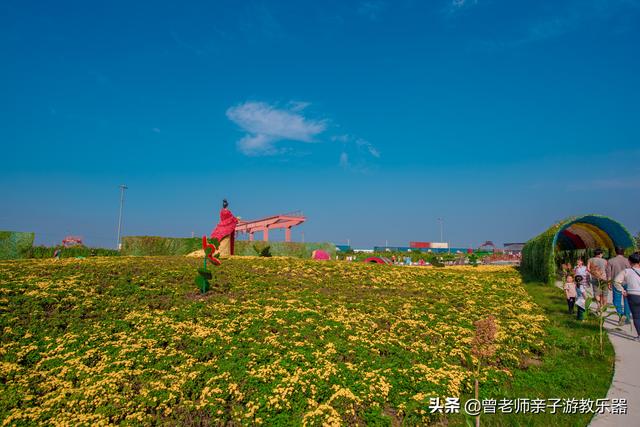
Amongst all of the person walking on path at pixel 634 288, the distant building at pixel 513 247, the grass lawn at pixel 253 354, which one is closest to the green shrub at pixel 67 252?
the grass lawn at pixel 253 354

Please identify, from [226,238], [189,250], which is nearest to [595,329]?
[226,238]

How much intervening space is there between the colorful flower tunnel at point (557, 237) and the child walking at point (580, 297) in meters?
5.65

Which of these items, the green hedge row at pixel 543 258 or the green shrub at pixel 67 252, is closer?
the green hedge row at pixel 543 258

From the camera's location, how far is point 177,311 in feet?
25.4

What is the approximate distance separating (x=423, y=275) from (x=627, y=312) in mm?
6580

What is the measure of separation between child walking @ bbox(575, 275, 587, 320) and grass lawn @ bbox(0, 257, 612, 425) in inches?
15.5

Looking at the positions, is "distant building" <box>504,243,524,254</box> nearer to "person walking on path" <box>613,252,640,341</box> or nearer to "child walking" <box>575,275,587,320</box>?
"child walking" <box>575,275,587,320</box>

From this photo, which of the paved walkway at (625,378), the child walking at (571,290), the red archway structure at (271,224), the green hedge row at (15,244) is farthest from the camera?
the red archway structure at (271,224)

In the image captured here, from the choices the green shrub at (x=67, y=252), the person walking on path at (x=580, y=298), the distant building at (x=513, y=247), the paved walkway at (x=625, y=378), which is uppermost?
the distant building at (x=513, y=247)

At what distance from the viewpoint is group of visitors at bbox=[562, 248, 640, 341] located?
7.80m

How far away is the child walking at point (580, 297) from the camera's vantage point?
9625 mm

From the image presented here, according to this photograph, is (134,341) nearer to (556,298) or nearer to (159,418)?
(159,418)

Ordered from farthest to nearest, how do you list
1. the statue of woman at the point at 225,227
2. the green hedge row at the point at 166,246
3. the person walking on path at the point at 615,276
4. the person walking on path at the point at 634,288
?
the green hedge row at the point at 166,246 < the statue of woman at the point at 225,227 < the person walking on path at the point at 615,276 < the person walking on path at the point at 634,288

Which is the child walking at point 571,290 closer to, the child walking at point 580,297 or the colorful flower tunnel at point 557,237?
the child walking at point 580,297
